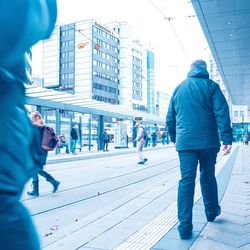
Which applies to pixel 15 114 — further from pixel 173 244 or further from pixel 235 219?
pixel 235 219

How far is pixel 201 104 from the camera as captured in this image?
13.3 ft

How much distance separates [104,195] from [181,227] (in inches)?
140

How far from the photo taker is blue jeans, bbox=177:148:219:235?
3.80 meters

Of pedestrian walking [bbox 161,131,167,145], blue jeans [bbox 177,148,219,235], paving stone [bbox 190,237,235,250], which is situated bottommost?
paving stone [bbox 190,237,235,250]

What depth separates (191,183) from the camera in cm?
388

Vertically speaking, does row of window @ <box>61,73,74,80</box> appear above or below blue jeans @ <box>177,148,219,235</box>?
above

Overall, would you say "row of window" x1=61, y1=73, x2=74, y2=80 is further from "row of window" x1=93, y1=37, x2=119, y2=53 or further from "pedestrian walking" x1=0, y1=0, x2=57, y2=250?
"pedestrian walking" x1=0, y1=0, x2=57, y2=250

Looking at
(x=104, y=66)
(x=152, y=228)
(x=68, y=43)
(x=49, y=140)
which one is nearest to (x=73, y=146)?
(x=49, y=140)

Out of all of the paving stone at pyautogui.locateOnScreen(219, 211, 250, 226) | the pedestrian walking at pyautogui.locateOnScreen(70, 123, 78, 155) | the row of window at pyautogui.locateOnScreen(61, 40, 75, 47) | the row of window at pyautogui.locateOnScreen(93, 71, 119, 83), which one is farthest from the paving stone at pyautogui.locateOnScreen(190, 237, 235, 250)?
the row of window at pyautogui.locateOnScreen(61, 40, 75, 47)

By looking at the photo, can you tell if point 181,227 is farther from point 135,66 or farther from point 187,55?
point 135,66

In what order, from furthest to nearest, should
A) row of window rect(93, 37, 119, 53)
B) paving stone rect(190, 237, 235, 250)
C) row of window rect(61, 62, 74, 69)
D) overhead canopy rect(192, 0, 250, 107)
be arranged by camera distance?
row of window rect(61, 62, 74, 69), row of window rect(93, 37, 119, 53), overhead canopy rect(192, 0, 250, 107), paving stone rect(190, 237, 235, 250)

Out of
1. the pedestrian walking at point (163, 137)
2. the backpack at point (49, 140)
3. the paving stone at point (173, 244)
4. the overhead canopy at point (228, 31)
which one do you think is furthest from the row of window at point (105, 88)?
the paving stone at point (173, 244)

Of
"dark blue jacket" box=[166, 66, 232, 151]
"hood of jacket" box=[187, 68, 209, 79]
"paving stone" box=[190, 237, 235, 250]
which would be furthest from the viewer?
"hood of jacket" box=[187, 68, 209, 79]

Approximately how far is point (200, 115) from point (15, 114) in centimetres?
316
